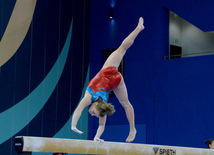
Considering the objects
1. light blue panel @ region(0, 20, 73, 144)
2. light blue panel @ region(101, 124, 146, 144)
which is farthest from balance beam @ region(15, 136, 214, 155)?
light blue panel @ region(101, 124, 146, 144)

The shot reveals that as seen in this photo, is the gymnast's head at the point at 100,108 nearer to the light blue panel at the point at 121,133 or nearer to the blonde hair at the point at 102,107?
the blonde hair at the point at 102,107

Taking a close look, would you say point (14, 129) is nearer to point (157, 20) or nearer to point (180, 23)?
point (157, 20)

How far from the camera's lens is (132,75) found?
11.8 meters

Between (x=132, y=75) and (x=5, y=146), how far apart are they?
497cm

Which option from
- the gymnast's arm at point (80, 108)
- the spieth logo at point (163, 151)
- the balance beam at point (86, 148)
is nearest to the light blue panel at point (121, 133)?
the balance beam at point (86, 148)

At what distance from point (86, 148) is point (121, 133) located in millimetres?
7267

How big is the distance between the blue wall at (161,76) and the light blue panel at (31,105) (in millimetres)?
1845

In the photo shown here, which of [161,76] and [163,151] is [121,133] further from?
[163,151]

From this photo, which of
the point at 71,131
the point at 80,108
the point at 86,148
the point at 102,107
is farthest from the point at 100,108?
the point at 71,131

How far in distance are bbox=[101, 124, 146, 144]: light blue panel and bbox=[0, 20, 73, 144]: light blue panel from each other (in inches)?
105

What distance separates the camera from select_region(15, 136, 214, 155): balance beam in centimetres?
394

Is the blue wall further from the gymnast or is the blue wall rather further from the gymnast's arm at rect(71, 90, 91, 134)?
the gymnast's arm at rect(71, 90, 91, 134)

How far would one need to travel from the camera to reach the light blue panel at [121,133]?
11.2 meters

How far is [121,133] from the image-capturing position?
38.3ft
